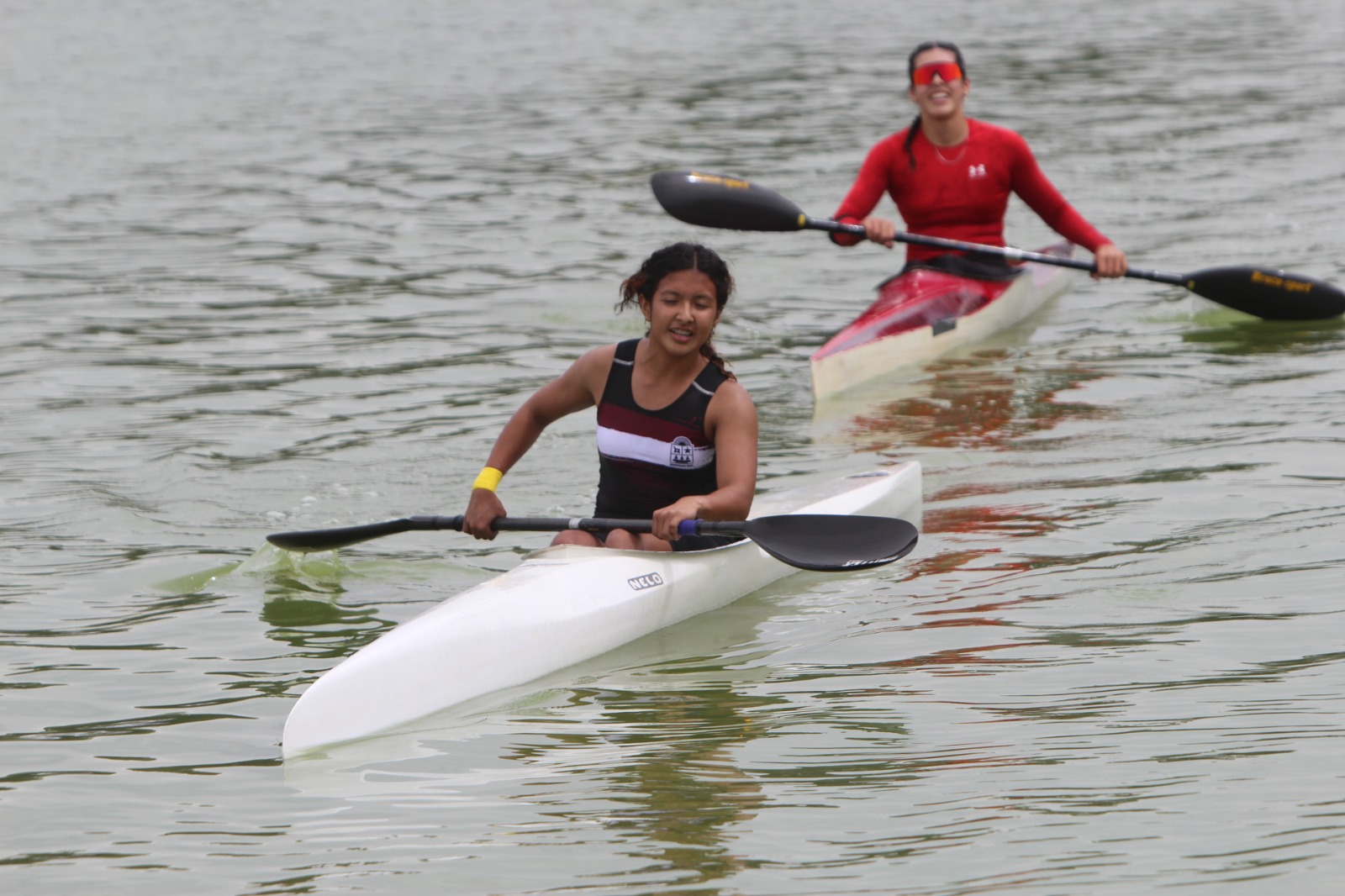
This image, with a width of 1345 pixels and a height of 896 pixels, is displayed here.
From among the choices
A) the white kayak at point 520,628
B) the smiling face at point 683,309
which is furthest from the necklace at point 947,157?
the smiling face at point 683,309

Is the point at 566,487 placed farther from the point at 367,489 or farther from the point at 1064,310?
the point at 1064,310

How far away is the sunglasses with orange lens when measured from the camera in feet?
28.2

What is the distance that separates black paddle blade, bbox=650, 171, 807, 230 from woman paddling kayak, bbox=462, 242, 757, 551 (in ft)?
10.4

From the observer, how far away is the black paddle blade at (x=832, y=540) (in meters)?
5.10

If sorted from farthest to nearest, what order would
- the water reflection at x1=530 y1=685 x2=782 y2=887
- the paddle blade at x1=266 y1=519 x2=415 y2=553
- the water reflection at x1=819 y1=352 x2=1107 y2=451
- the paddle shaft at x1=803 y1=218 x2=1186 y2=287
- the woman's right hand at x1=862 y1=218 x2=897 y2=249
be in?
1. the paddle shaft at x1=803 y1=218 x2=1186 y2=287
2. the woman's right hand at x1=862 y1=218 x2=897 y2=249
3. the water reflection at x1=819 y1=352 x2=1107 y2=451
4. the paddle blade at x1=266 y1=519 x2=415 y2=553
5. the water reflection at x1=530 y1=685 x2=782 y2=887

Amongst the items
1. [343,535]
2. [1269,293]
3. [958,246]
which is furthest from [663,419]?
[1269,293]

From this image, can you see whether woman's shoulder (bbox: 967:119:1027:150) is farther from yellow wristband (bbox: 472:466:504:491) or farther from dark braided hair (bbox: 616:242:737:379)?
yellow wristband (bbox: 472:466:504:491)

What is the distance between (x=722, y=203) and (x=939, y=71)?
126 centimetres

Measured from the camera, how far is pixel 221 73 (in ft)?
70.9

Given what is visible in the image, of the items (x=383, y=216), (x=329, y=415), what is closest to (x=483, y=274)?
(x=383, y=216)

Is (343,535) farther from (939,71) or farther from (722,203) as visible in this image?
(939,71)

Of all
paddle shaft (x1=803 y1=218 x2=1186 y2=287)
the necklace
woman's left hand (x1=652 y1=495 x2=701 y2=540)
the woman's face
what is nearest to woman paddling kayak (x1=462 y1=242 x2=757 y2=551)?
woman's left hand (x1=652 y1=495 x2=701 y2=540)

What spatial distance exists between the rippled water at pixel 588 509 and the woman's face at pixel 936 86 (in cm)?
129

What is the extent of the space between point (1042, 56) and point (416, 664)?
63.6 ft
